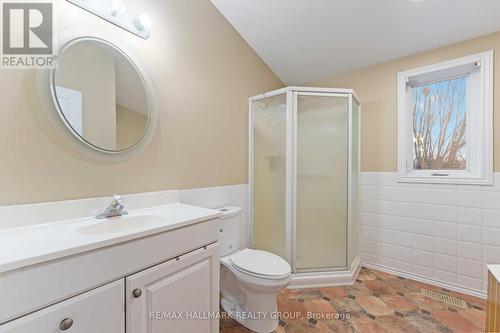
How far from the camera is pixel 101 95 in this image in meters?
1.24

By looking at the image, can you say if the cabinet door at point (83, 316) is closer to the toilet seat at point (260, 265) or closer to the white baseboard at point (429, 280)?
the toilet seat at point (260, 265)

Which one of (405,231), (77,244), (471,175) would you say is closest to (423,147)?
(471,175)

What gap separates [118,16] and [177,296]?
1.58 m

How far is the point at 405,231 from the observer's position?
2176mm

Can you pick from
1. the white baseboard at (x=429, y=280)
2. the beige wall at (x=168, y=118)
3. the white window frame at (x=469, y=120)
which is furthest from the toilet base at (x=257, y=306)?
the white window frame at (x=469, y=120)

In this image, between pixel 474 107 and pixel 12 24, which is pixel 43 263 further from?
pixel 474 107

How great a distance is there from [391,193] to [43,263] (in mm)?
2630

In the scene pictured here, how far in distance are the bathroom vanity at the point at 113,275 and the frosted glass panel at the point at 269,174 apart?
40.7 inches

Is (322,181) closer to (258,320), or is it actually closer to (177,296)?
(258,320)

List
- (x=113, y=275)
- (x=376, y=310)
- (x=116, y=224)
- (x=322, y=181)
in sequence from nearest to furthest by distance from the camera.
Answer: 1. (x=113, y=275)
2. (x=116, y=224)
3. (x=376, y=310)
4. (x=322, y=181)

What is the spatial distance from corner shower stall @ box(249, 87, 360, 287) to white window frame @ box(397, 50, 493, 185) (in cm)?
43

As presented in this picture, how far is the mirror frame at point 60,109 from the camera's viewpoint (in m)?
1.06

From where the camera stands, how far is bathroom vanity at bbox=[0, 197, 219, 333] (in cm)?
67

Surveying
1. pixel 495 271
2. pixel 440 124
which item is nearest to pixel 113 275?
pixel 495 271
